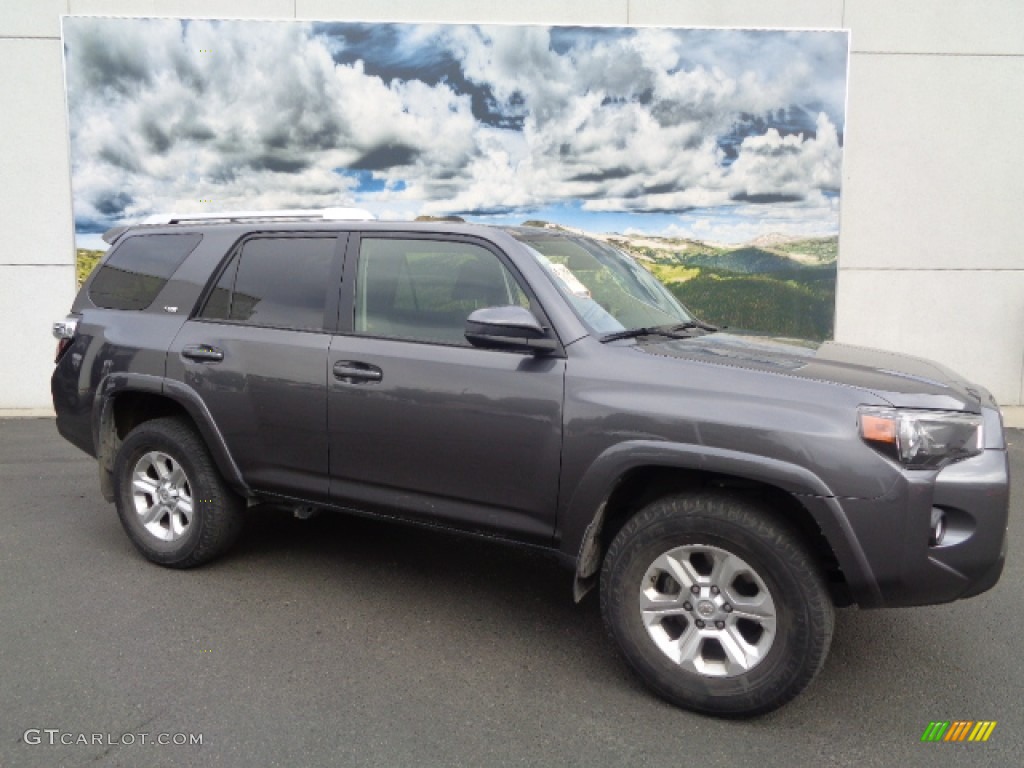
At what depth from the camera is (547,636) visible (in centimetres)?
377

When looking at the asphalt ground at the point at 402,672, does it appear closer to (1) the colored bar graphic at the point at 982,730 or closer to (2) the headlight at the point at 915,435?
(1) the colored bar graphic at the point at 982,730

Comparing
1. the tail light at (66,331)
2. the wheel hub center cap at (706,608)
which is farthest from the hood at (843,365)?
the tail light at (66,331)

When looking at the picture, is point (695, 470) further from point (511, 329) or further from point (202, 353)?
point (202, 353)

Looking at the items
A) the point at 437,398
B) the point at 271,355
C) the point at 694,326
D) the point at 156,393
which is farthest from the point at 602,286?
the point at 156,393

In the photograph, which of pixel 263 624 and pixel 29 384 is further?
pixel 29 384

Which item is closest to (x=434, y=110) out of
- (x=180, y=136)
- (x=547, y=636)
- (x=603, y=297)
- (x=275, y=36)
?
(x=275, y=36)

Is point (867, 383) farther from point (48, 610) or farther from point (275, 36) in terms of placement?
point (275, 36)

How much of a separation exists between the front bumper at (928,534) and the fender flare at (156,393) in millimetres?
2948

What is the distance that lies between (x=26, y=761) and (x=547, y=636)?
2.06 meters

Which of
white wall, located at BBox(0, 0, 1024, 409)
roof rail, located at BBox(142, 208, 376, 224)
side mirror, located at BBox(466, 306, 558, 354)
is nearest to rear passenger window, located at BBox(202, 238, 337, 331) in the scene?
roof rail, located at BBox(142, 208, 376, 224)

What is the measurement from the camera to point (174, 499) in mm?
4500

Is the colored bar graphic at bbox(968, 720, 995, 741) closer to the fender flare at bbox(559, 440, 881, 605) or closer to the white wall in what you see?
the fender flare at bbox(559, 440, 881, 605)

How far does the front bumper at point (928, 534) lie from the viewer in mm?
2777

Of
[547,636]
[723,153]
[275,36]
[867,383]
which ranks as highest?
[275,36]
